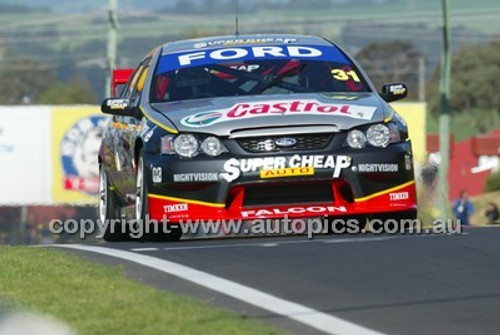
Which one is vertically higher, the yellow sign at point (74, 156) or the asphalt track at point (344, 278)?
the asphalt track at point (344, 278)

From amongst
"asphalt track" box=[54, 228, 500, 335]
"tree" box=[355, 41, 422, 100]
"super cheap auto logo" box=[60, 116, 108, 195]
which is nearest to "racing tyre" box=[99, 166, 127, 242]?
"asphalt track" box=[54, 228, 500, 335]

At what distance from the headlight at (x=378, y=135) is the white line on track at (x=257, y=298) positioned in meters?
2.16

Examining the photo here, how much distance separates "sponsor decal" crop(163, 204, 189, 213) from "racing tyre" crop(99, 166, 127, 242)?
1780 millimetres

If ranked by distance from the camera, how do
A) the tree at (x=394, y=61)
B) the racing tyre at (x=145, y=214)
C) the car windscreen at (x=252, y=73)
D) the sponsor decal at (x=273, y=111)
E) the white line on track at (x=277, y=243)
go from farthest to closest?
the tree at (x=394, y=61), the car windscreen at (x=252, y=73), the racing tyre at (x=145, y=214), the sponsor decal at (x=273, y=111), the white line on track at (x=277, y=243)

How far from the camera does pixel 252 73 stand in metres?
14.1

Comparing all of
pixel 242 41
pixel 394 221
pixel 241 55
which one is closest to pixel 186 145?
pixel 241 55

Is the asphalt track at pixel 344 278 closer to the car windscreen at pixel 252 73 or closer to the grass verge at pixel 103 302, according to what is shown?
the grass verge at pixel 103 302

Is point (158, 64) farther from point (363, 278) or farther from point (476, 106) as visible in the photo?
point (476, 106)

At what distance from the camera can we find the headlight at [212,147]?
42.4 feet

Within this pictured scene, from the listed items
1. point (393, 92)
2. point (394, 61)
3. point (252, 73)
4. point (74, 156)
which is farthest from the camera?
point (394, 61)

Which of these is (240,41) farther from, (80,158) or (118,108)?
(80,158)

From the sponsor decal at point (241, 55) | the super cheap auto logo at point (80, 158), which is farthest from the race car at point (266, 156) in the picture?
the super cheap auto logo at point (80, 158)

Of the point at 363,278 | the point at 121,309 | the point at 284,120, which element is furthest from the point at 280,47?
the point at 121,309

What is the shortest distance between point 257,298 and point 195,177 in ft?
11.8
